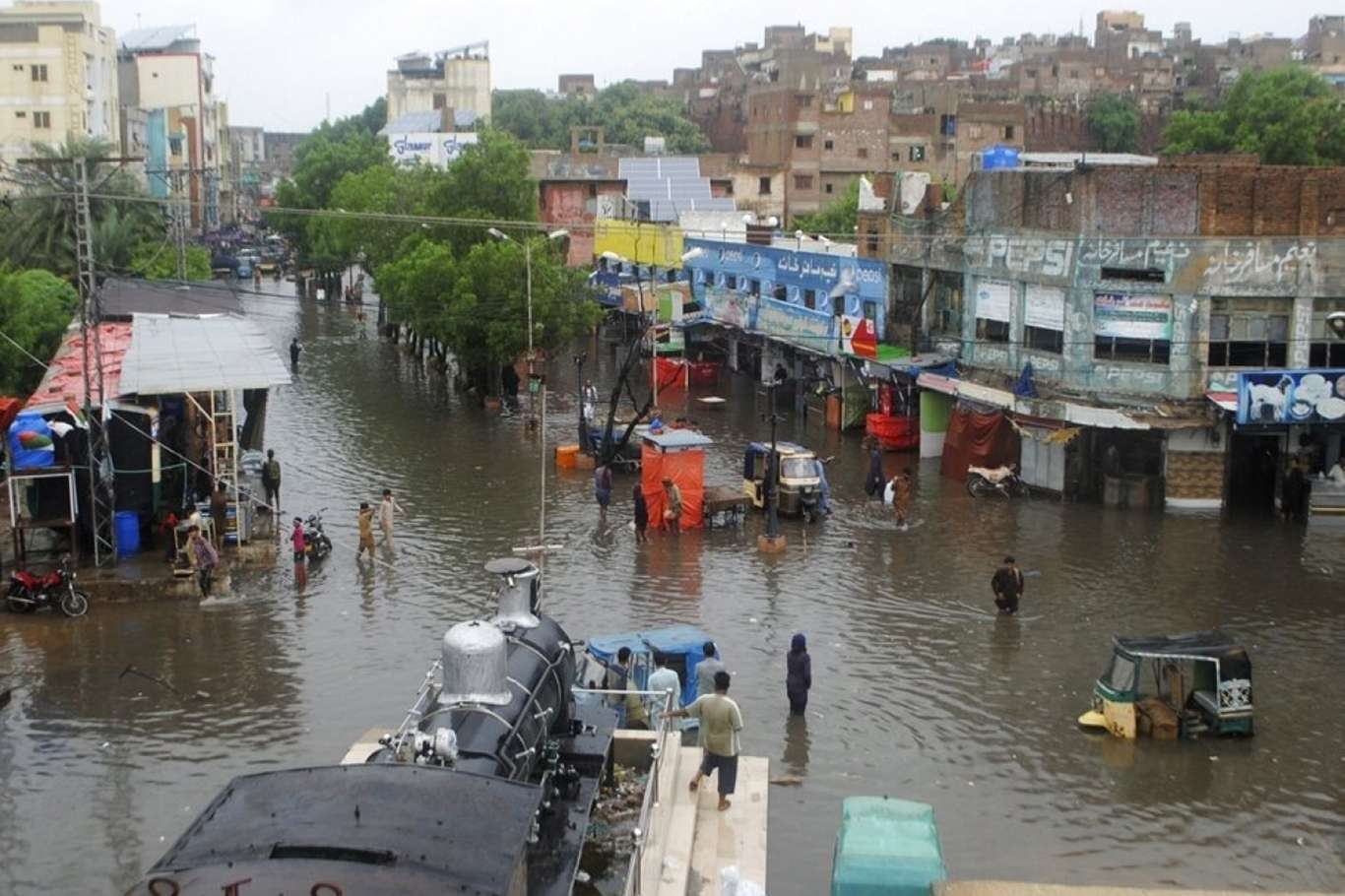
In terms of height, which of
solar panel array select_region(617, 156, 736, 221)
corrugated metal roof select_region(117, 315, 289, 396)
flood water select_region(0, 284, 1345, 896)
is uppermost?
solar panel array select_region(617, 156, 736, 221)

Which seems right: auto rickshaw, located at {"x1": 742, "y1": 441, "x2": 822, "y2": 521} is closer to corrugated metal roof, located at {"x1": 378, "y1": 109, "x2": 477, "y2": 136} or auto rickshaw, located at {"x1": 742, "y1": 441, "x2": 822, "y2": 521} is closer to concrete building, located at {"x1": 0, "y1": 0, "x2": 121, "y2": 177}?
concrete building, located at {"x1": 0, "y1": 0, "x2": 121, "y2": 177}

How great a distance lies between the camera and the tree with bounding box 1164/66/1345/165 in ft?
203

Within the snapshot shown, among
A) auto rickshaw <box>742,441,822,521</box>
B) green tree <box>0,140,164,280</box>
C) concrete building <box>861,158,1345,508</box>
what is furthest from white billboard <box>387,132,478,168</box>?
auto rickshaw <box>742,441,822,521</box>

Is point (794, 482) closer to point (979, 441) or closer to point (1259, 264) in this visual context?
point (979, 441)

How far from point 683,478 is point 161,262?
116 feet

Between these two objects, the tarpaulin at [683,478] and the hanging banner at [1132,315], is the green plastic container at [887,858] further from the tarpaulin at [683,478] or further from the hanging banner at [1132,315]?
the hanging banner at [1132,315]

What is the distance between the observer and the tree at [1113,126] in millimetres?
96062

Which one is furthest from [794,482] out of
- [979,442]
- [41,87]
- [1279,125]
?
[41,87]

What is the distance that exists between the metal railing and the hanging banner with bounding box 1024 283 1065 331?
1836 cm

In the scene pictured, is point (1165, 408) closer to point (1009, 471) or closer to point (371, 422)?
point (1009, 471)

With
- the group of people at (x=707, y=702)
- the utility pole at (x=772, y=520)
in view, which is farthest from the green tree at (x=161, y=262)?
the group of people at (x=707, y=702)

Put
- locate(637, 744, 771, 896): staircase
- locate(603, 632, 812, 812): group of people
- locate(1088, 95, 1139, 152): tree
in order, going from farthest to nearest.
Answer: locate(1088, 95, 1139, 152): tree
locate(603, 632, 812, 812): group of people
locate(637, 744, 771, 896): staircase

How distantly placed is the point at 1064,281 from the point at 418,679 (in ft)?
58.0

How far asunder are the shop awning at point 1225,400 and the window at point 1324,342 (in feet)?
6.00
